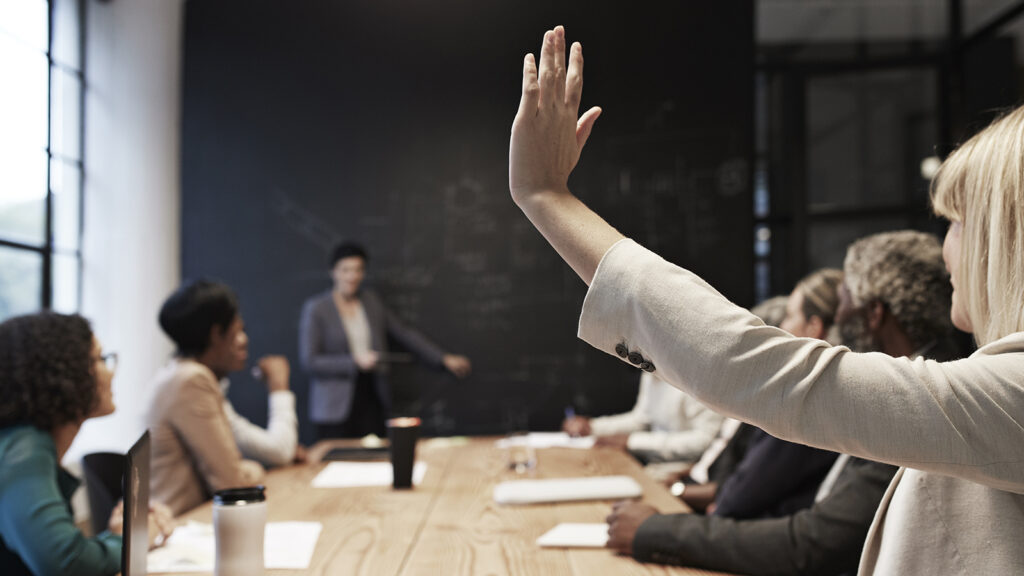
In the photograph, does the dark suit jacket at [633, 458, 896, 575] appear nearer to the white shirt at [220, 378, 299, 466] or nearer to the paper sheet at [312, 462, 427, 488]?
the paper sheet at [312, 462, 427, 488]

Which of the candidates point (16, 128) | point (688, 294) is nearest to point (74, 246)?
point (16, 128)

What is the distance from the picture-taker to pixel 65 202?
190 inches

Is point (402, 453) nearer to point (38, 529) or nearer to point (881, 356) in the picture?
point (38, 529)

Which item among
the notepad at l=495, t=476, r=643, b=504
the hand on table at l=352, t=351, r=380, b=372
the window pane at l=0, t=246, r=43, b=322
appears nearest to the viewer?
the notepad at l=495, t=476, r=643, b=504

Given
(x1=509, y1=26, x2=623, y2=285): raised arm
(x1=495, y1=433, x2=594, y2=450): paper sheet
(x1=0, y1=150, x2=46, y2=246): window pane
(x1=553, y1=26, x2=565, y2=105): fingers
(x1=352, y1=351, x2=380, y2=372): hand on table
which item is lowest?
(x1=495, y1=433, x2=594, y2=450): paper sheet

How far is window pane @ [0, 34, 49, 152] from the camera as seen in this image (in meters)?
4.13

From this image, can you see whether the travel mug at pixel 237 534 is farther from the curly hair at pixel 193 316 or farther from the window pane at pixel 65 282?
the window pane at pixel 65 282

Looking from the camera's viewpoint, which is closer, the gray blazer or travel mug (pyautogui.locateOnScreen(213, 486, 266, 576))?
travel mug (pyautogui.locateOnScreen(213, 486, 266, 576))

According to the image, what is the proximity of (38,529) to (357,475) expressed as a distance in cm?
104

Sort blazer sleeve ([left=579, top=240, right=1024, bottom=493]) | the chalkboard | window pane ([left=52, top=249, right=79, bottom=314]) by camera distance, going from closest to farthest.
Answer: blazer sleeve ([left=579, top=240, right=1024, bottom=493]) < window pane ([left=52, top=249, right=79, bottom=314]) < the chalkboard

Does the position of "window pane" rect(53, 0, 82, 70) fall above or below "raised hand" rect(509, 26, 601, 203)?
above

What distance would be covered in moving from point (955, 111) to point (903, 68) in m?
0.46

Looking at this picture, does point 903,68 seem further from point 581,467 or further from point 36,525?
point 36,525

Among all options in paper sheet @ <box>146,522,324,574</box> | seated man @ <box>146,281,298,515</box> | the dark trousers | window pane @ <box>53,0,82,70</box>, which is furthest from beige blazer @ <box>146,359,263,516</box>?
window pane @ <box>53,0,82,70</box>
